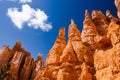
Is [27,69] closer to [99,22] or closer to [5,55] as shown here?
[5,55]

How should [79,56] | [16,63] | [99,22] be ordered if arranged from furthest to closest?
1. [16,63]
2. [99,22]
3. [79,56]

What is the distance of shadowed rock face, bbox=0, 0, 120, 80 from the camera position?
29578 millimetres

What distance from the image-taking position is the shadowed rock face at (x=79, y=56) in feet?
97.0

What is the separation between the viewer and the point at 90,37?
155 ft

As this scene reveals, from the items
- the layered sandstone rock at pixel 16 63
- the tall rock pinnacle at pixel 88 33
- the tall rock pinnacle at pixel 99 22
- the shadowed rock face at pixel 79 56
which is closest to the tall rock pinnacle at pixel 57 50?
the shadowed rock face at pixel 79 56

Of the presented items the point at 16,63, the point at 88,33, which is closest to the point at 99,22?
the point at 88,33

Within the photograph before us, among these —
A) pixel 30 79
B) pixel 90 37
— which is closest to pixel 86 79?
pixel 90 37

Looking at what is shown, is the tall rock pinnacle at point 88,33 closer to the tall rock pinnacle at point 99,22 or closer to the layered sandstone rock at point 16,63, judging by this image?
the tall rock pinnacle at point 99,22

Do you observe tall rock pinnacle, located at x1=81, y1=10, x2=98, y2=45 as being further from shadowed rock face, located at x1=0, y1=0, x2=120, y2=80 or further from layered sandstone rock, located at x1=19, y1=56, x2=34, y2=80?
layered sandstone rock, located at x1=19, y1=56, x2=34, y2=80

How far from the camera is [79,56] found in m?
40.9

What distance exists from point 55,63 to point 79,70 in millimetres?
6109

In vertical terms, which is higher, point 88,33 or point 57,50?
point 88,33

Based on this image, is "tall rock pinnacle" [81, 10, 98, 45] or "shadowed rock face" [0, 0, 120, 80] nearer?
"shadowed rock face" [0, 0, 120, 80]

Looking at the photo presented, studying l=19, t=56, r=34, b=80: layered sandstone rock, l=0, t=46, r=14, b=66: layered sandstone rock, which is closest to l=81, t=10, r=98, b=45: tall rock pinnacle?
l=19, t=56, r=34, b=80: layered sandstone rock
